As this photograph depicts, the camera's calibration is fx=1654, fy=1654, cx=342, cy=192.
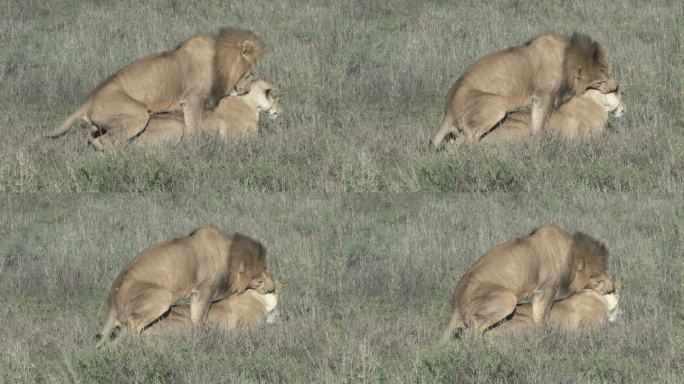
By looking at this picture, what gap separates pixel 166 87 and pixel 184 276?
1.76 m

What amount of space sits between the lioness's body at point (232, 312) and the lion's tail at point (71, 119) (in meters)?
1.72

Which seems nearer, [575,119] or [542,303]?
[542,303]

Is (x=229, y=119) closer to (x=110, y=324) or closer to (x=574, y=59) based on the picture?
(x=110, y=324)

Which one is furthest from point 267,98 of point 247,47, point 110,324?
point 110,324

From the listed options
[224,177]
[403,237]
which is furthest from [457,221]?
[224,177]

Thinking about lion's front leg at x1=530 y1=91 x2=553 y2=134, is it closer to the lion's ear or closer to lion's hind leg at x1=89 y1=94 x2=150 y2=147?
the lion's ear

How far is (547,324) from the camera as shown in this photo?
11688 millimetres

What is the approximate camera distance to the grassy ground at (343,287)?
1077 cm

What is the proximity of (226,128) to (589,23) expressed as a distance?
21.6 ft

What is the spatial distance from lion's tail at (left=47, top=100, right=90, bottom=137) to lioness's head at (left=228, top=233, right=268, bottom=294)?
1569 mm

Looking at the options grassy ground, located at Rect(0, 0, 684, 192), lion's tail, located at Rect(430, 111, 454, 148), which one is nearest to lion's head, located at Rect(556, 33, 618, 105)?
grassy ground, located at Rect(0, 0, 684, 192)

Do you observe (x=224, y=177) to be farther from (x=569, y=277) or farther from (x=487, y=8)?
(x=487, y=8)

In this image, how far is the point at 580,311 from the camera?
1241 cm

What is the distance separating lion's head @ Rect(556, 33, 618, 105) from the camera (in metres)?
13.5
